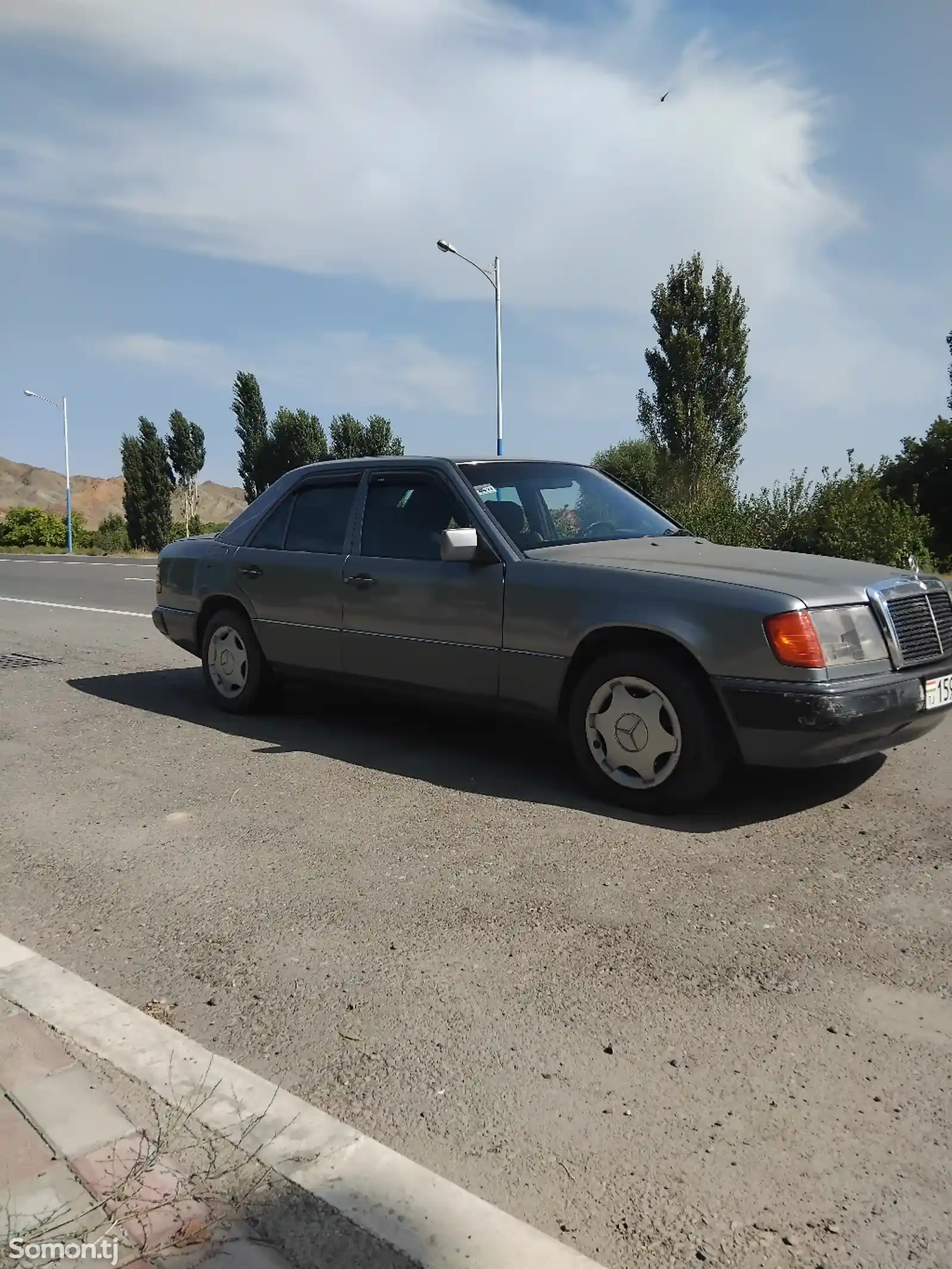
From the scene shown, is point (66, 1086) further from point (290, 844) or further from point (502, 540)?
point (502, 540)

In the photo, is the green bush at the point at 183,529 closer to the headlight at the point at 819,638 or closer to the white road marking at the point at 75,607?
the white road marking at the point at 75,607

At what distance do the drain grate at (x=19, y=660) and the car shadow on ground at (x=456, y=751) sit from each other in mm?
1568

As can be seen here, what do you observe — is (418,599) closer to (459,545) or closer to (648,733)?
(459,545)

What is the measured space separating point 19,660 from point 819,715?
765 centimetres

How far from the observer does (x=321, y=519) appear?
21.4ft

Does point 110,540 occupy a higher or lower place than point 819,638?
higher

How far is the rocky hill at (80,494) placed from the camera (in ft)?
377

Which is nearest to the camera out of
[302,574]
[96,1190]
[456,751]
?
[96,1190]

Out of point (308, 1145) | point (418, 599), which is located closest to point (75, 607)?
point (418, 599)

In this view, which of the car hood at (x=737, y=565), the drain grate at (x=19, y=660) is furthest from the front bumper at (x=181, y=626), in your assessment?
the car hood at (x=737, y=565)

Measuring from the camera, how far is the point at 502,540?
17.8ft

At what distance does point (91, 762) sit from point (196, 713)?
4.27ft

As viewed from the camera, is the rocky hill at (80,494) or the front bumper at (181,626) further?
the rocky hill at (80,494)

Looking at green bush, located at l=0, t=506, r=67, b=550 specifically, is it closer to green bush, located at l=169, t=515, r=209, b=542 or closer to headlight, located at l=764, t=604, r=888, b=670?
green bush, located at l=169, t=515, r=209, b=542
